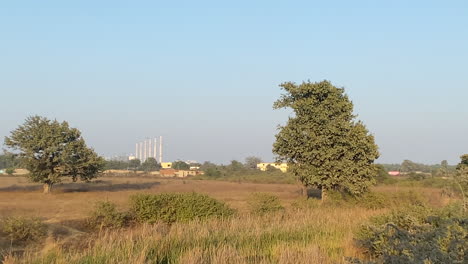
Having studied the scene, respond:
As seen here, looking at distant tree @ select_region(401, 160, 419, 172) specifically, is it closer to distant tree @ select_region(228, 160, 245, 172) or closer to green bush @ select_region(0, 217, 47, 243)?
distant tree @ select_region(228, 160, 245, 172)

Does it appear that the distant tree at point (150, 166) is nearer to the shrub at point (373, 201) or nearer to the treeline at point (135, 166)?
the treeline at point (135, 166)

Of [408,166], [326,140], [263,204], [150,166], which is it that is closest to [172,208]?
[263,204]

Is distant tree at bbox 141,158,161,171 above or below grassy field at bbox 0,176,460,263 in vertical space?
above

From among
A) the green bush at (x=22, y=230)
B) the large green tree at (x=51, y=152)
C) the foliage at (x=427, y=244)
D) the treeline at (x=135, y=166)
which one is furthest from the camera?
the treeline at (x=135, y=166)

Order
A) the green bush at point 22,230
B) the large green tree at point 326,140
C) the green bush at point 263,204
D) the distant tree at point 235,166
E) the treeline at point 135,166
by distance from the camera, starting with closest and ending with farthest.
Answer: the green bush at point 22,230
the green bush at point 263,204
the large green tree at point 326,140
the distant tree at point 235,166
the treeline at point 135,166

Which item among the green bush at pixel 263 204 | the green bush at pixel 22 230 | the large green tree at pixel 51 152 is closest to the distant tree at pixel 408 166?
the large green tree at pixel 51 152

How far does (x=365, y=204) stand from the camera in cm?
2634

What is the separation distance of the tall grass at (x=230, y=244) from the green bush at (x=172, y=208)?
12.7ft

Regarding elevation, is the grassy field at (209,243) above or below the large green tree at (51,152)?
below

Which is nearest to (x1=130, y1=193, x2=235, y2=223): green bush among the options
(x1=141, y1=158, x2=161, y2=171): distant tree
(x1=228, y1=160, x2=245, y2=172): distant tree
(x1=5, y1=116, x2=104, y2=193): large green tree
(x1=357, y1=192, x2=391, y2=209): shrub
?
(x1=357, y1=192, x2=391, y2=209): shrub

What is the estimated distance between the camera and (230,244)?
12.7 meters

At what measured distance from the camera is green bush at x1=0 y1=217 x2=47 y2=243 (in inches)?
690

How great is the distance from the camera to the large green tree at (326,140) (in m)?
26.1

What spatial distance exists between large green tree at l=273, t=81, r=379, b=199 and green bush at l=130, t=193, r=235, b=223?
565 cm
